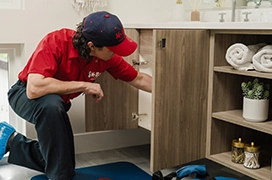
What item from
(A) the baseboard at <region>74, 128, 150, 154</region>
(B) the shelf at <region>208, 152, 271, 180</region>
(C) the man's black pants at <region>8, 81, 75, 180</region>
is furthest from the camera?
(A) the baseboard at <region>74, 128, 150, 154</region>

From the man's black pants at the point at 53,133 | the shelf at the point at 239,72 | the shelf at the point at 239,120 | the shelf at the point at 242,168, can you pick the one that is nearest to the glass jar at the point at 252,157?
the shelf at the point at 242,168

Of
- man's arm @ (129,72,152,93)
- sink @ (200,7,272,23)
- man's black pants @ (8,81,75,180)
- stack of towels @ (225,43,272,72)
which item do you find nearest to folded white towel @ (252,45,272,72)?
stack of towels @ (225,43,272,72)

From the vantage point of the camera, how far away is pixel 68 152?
5.79 feet

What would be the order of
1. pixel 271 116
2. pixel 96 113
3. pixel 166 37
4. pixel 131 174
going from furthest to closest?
1. pixel 96 113
2. pixel 131 174
3. pixel 271 116
4. pixel 166 37

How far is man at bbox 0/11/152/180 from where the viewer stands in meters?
1.74

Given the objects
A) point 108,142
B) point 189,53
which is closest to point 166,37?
point 189,53

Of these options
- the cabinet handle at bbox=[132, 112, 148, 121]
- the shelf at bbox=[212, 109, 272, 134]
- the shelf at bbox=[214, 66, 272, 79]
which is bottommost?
the cabinet handle at bbox=[132, 112, 148, 121]

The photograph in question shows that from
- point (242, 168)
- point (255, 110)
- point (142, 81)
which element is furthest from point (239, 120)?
point (142, 81)

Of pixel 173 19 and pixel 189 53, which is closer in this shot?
pixel 189 53

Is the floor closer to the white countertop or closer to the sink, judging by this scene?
the white countertop

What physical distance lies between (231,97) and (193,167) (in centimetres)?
39

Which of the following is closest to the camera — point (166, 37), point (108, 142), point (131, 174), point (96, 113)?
point (166, 37)

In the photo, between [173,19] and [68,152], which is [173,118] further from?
[173,19]

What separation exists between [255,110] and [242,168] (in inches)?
9.8
